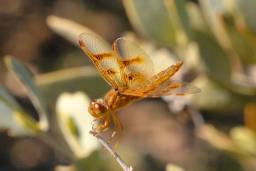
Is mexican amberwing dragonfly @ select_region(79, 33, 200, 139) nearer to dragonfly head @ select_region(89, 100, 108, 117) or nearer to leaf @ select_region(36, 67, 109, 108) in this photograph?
dragonfly head @ select_region(89, 100, 108, 117)

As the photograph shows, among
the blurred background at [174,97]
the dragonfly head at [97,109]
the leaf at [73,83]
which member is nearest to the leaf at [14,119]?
the blurred background at [174,97]

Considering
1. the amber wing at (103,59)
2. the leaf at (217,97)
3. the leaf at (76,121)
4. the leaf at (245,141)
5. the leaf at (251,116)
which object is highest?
the amber wing at (103,59)

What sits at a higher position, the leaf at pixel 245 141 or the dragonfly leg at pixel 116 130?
the dragonfly leg at pixel 116 130

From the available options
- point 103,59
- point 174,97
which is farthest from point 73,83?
point 103,59

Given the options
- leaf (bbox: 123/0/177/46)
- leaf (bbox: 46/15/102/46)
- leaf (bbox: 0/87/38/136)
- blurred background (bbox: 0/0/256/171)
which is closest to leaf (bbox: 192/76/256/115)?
blurred background (bbox: 0/0/256/171)

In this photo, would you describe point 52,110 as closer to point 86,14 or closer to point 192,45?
point 192,45

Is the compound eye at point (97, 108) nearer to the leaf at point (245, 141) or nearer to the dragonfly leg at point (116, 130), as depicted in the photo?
the dragonfly leg at point (116, 130)

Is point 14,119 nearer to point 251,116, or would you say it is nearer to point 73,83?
point 73,83
